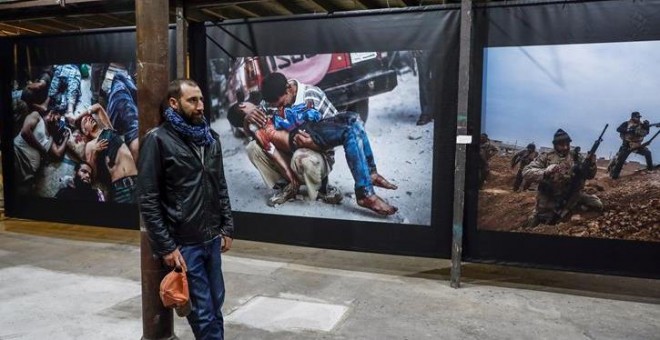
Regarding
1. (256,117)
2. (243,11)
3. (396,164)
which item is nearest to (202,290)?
(396,164)

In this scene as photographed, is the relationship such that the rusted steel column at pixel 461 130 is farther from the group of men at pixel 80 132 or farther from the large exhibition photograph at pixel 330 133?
the group of men at pixel 80 132

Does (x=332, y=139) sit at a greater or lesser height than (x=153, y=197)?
greater

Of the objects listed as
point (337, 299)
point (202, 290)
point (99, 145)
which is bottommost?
point (337, 299)

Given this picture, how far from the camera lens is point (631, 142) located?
461 centimetres

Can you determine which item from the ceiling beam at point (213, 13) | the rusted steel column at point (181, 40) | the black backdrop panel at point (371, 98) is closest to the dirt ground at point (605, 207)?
the black backdrop panel at point (371, 98)

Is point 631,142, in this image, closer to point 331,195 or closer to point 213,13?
point 331,195

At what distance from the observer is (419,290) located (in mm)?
4977

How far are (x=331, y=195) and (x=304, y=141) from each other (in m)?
0.70

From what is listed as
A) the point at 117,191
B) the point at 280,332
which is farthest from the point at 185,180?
the point at 117,191

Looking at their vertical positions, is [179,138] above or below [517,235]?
above

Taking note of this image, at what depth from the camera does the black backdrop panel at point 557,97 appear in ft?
14.9

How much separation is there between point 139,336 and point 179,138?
6.24 feet

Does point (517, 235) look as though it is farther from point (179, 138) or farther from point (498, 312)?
point (179, 138)

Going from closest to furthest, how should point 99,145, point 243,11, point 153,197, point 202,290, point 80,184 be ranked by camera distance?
1. point 153,197
2. point 202,290
3. point 99,145
4. point 80,184
5. point 243,11
